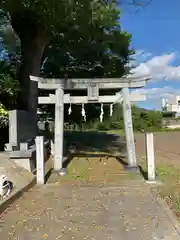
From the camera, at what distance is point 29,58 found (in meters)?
14.3

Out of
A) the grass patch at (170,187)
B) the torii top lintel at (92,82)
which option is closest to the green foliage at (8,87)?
the torii top lintel at (92,82)

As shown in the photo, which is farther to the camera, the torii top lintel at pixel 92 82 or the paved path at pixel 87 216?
the torii top lintel at pixel 92 82

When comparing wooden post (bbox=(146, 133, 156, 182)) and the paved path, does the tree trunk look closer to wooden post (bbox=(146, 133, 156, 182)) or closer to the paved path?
wooden post (bbox=(146, 133, 156, 182))

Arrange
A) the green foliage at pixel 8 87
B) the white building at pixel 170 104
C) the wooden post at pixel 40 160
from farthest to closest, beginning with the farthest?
1. the white building at pixel 170 104
2. the green foliage at pixel 8 87
3. the wooden post at pixel 40 160

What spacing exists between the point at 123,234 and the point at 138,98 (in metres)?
6.45

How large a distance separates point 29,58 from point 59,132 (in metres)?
5.17

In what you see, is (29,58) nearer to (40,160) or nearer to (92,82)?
(92,82)

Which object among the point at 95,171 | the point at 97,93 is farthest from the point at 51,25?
the point at 95,171

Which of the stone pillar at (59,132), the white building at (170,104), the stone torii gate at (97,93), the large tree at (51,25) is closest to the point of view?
the large tree at (51,25)

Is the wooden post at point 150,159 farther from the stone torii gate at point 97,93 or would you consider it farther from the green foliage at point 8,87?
the green foliage at point 8,87

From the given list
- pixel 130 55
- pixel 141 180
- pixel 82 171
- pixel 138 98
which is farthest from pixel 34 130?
pixel 130 55

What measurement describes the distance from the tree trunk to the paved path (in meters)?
6.78

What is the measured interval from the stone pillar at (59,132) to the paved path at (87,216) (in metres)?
2.29

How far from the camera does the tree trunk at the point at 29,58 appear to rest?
13938mm
